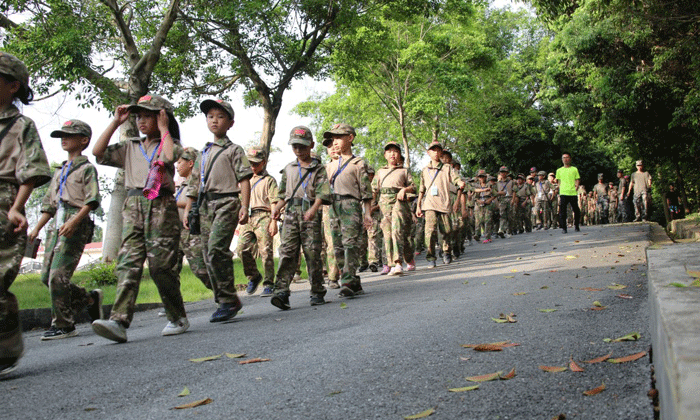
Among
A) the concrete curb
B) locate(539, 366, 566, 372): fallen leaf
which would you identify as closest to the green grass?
locate(539, 366, 566, 372): fallen leaf

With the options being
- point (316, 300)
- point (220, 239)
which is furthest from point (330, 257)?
point (220, 239)

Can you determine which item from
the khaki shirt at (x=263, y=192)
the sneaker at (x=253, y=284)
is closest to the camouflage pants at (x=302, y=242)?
the sneaker at (x=253, y=284)

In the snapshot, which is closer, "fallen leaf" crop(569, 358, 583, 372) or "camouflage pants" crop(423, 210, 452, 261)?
"fallen leaf" crop(569, 358, 583, 372)

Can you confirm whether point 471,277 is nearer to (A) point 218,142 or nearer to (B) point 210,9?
(A) point 218,142

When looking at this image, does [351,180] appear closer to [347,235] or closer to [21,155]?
[347,235]

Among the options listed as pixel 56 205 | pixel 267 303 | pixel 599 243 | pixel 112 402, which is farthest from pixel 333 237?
pixel 599 243

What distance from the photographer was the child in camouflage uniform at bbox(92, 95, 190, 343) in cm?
607

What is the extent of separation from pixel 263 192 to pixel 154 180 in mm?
5433

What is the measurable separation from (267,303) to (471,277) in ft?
9.41

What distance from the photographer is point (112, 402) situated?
3910mm

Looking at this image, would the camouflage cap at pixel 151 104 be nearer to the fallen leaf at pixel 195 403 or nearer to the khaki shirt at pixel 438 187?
the fallen leaf at pixel 195 403

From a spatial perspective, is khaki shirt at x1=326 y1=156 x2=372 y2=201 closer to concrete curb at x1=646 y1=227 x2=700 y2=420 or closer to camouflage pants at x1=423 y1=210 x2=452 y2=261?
camouflage pants at x1=423 y1=210 x2=452 y2=261

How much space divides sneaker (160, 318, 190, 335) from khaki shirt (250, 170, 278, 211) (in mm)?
4928

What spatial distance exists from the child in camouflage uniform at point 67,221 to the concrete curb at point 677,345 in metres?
5.17
